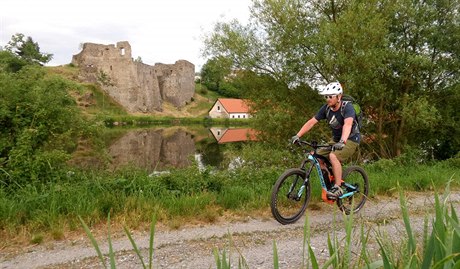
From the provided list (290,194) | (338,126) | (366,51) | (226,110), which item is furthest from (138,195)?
(226,110)

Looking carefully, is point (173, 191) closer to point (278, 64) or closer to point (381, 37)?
point (278, 64)

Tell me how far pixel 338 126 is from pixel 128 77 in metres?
73.9

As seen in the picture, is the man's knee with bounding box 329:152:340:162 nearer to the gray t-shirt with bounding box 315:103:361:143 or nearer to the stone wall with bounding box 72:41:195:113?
the gray t-shirt with bounding box 315:103:361:143

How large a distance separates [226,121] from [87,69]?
30.0m

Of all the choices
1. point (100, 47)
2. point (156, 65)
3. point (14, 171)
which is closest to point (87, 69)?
point (100, 47)

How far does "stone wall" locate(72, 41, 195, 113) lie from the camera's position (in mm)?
70375

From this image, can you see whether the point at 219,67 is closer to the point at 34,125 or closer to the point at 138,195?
the point at 34,125

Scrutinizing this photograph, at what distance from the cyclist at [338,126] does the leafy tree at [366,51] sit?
6124 mm

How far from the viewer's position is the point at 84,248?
14.8ft

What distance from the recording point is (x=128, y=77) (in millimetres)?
75188

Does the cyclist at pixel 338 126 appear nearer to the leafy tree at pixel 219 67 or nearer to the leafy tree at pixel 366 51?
the leafy tree at pixel 366 51

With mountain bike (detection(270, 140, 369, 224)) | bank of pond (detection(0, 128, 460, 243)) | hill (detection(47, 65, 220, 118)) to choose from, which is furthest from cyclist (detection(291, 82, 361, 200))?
hill (detection(47, 65, 220, 118))

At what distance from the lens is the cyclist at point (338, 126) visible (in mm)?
5742

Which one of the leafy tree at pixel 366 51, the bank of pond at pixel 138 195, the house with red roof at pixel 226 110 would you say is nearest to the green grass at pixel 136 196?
the bank of pond at pixel 138 195
